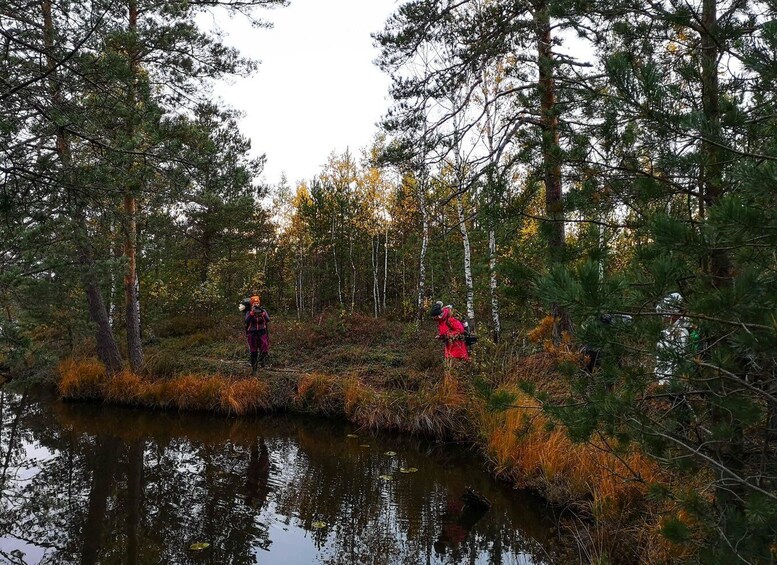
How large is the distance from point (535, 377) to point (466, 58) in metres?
4.78

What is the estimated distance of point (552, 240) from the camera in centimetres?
329

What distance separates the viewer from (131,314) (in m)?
11.0

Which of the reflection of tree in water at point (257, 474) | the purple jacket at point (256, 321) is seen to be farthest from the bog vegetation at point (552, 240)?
the reflection of tree in water at point (257, 474)

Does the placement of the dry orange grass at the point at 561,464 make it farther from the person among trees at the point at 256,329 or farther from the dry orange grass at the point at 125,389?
the dry orange grass at the point at 125,389

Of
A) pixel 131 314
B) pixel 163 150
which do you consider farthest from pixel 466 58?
pixel 131 314

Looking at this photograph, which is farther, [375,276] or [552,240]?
[375,276]

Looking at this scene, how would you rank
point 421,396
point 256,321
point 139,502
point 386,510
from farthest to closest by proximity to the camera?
point 256,321, point 421,396, point 139,502, point 386,510

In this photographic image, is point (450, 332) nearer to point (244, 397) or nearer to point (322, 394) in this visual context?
point (322, 394)

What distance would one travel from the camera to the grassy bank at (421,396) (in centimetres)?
436

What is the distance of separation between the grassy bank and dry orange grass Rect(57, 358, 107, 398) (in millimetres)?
22

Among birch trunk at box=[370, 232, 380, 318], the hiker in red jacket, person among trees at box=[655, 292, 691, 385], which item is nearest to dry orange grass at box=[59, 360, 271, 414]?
the hiker in red jacket

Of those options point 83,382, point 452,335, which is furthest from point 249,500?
point 83,382

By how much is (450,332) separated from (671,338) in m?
6.38

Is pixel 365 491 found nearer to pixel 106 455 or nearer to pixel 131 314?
pixel 106 455
